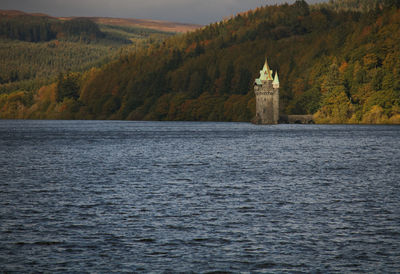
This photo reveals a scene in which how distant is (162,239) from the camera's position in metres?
27.2

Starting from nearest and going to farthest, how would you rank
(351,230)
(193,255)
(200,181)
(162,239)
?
(193,255) → (162,239) → (351,230) → (200,181)

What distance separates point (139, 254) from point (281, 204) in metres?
15.2

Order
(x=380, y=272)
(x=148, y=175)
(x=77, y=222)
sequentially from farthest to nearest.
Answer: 1. (x=148, y=175)
2. (x=77, y=222)
3. (x=380, y=272)

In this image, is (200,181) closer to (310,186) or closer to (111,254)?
(310,186)

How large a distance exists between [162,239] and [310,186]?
2259 cm

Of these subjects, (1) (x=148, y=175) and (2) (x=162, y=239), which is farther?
(1) (x=148, y=175)

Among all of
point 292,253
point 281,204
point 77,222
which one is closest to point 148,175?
point 281,204

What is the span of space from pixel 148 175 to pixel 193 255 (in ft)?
105

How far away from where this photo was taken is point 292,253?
2469 centimetres

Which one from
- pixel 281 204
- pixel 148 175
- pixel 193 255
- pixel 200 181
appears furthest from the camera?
pixel 148 175

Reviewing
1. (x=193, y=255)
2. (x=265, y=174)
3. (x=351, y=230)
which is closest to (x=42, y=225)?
(x=193, y=255)

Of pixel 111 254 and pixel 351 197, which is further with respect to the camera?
pixel 351 197

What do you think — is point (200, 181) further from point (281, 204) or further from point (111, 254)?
point (111, 254)

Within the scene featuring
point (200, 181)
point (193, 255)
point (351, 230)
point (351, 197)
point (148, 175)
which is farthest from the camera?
point (148, 175)
